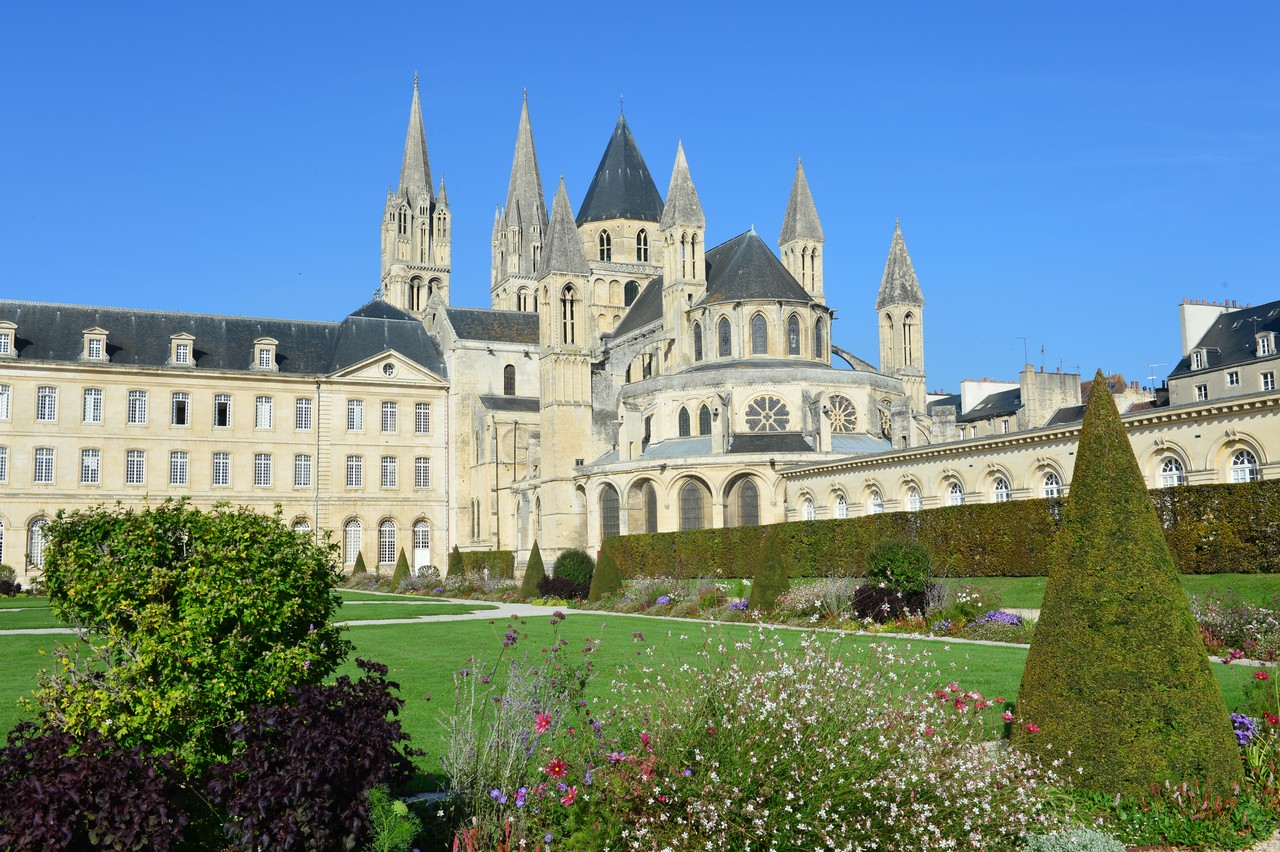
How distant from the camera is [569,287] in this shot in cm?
4597

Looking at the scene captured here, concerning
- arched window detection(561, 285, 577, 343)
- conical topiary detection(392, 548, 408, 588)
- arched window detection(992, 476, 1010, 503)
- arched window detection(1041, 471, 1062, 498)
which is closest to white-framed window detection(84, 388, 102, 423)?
conical topiary detection(392, 548, 408, 588)

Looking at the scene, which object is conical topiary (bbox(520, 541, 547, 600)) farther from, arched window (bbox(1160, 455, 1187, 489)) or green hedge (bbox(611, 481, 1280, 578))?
arched window (bbox(1160, 455, 1187, 489))

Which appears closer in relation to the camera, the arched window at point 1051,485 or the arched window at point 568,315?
the arched window at point 1051,485

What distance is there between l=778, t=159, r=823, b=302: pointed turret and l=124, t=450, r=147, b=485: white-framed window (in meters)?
28.2

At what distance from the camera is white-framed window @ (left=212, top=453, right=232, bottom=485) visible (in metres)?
50.1

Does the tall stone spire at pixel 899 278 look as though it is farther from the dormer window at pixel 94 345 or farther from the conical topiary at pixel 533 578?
the dormer window at pixel 94 345

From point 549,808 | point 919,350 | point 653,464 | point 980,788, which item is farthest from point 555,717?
point 919,350

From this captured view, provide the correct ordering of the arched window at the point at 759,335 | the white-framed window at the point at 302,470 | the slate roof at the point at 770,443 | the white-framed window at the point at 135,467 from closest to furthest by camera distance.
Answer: the slate roof at the point at 770,443 → the arched window at the point at 759,335 → the white-framed window at the point at 135,467 → the white-framed window at the point at 302,470

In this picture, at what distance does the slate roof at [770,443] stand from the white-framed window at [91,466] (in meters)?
26.1

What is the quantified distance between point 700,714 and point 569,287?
40.4 m

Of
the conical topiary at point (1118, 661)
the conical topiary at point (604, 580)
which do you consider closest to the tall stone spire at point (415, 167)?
the conical topiary at point (604, 580)

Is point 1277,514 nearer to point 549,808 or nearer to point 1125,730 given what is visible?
point 1125,730

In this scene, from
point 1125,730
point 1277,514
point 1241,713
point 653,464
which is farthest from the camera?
point 653,464

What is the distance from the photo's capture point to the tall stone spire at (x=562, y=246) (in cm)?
4616
